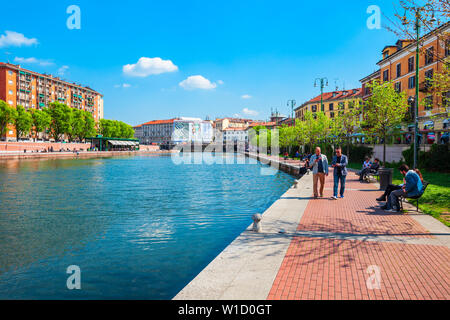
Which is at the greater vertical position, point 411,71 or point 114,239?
point 411,71

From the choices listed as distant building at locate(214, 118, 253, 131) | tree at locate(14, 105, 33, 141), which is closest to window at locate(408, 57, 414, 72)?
tree at locate(14, 105, 33, 141)

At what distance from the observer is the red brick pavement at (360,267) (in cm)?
405

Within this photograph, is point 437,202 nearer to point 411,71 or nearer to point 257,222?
point 257,222

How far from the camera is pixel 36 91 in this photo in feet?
315

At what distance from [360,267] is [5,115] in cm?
8154

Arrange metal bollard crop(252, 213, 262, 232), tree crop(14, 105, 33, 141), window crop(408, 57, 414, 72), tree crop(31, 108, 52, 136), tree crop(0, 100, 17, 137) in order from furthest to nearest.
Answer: tree crop(31, 108, 52, 136) → tree crop(14, 105, 33, 141) → tree crop(0, 100, 17, 137) → window crop(408, 57, 414, 72) → metal bollard crop(252, 213, 262, 232)

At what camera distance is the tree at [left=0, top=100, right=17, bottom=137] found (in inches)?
2672

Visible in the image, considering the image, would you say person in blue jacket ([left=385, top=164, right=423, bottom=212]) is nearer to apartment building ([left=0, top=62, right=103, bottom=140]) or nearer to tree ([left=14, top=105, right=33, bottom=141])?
tree ([left=14, top=105, right=33, bottom=141])

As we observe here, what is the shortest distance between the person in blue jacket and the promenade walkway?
0.70 metres

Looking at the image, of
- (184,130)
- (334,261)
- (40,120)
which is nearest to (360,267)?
(334,261)

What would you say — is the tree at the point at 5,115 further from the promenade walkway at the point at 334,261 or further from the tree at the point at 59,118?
the promenade walkway at the point at 334,261
